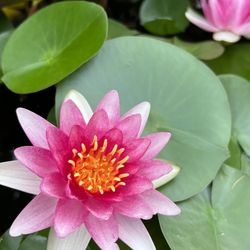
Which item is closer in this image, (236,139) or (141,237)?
(141,237)

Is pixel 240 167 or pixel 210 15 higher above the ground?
pixel 210 15

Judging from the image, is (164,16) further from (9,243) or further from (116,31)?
(9,243)

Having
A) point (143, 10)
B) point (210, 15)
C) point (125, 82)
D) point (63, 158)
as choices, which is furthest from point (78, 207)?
point (143, 10)

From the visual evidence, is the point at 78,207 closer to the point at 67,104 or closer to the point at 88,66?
the point at 67,104

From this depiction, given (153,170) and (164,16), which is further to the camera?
(164,16)

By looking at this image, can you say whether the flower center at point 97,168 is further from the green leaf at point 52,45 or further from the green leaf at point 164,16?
the green leaf at point 164,16

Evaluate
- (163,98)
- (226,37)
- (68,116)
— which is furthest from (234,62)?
(68,116)

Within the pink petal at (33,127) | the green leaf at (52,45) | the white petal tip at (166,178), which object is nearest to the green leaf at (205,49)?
the green leaf at (52,45)
